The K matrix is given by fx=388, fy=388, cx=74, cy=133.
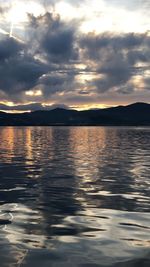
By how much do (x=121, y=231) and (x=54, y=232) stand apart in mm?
2849

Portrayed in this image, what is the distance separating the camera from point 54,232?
1622cm

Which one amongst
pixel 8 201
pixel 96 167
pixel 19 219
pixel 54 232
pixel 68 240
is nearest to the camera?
pixel 68 240

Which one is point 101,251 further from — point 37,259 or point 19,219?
point 19,219

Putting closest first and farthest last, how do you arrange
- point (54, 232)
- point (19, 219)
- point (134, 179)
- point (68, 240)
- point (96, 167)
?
point (68, 240), point (54, 232), point (19, 219), point (134, 179), point (96, 167)

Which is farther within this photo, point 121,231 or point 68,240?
point 121,231

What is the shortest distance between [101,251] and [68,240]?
175 cm

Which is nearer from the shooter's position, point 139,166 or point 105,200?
point 105,200

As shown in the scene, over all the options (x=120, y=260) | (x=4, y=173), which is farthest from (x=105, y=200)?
(x=4, y=173)

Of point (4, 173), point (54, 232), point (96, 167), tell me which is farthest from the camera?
point (96, 167)

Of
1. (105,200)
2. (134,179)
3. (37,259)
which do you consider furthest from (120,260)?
Answer: (134,179)

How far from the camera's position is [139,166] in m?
42.3

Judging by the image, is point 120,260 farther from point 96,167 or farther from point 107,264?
point 96,167

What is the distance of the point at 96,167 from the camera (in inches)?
1650

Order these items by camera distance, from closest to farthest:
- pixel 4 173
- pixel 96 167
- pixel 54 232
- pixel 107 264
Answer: pixel 107 264, pixel 54 232, pixel 4 173, pixel 96 167
